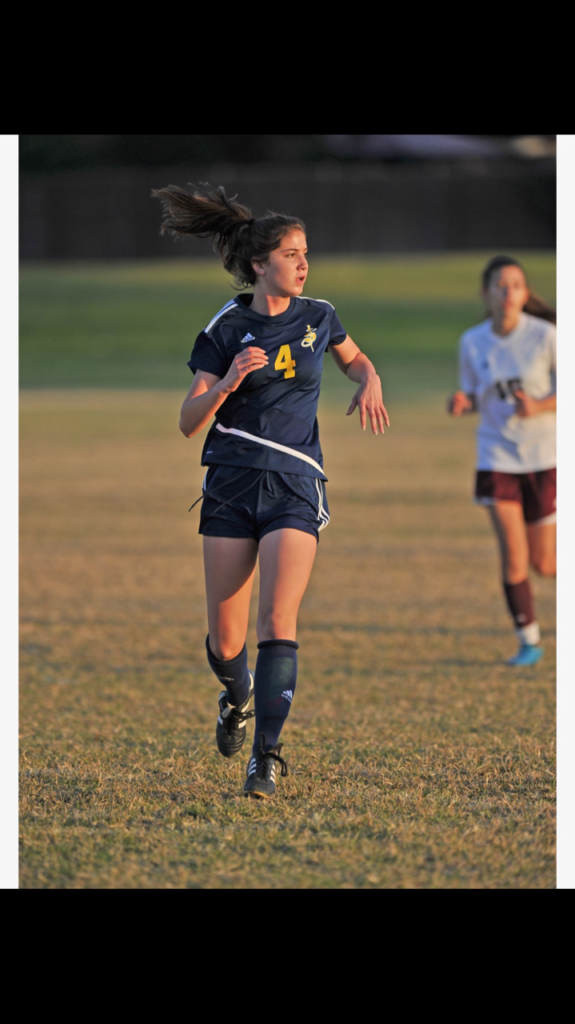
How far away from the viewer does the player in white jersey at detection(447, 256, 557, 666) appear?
7477 mm

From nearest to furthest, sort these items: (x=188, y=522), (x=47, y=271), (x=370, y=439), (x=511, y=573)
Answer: (x=511, y=573) < (x=188, y=522) < (x=370, y=439) < (x=47, y=271)

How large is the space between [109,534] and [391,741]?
7.67m

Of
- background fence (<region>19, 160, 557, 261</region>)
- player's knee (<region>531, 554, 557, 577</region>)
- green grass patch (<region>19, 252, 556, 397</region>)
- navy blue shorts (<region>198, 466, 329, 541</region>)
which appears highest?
background fence (<region>19, 160, 557, 261</region>)

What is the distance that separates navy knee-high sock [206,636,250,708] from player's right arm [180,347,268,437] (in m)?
0.92

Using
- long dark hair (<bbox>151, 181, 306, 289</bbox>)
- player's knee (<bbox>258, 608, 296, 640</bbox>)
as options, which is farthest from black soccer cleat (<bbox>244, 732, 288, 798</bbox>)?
long dark hair (<bbox>151, 181, 306, 289</bbox>)

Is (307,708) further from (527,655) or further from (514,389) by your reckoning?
(514,389)

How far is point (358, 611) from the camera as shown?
29.8ft

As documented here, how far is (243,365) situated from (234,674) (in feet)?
4.36

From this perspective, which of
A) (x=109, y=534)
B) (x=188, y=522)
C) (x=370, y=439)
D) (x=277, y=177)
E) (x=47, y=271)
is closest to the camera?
(x=109, y=534)

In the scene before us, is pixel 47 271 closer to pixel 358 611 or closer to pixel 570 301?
pixel 358 611

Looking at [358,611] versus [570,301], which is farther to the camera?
[358,611]

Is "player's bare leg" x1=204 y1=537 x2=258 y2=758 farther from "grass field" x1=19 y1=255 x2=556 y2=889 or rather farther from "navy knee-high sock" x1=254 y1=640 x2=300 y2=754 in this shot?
"navy knee-high sock" x1=254 y1=640 x2=300 y2=754

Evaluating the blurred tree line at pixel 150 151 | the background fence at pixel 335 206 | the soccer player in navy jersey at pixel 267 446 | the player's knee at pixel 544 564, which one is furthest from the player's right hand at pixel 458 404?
the blurred tree line at pixel 150 151

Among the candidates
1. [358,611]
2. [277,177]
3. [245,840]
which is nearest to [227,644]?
[245,840]
